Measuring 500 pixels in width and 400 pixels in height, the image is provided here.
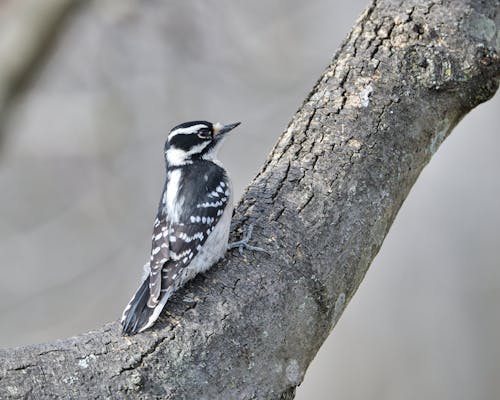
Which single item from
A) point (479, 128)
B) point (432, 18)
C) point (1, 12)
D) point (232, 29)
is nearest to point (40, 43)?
point (1, 12)

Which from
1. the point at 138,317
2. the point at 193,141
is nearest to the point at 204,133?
the point at 193,141

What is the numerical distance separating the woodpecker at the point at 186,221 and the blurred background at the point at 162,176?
2.18 metres

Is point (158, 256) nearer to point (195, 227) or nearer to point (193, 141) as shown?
point (195, 227)

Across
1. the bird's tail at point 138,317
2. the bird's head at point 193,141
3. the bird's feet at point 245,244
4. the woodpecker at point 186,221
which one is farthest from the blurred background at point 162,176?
the bird's tail at point 138,317

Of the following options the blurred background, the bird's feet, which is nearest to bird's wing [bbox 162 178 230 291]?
the bird's feet

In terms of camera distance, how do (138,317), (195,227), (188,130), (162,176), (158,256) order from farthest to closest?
(162,176) < (188,130) < (195,227) < (158,256) < (138,317)

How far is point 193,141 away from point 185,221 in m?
0.90

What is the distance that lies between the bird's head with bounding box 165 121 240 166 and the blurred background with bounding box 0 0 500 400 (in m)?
2.08

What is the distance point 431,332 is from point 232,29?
407 centimetres

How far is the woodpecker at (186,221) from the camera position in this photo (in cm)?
401

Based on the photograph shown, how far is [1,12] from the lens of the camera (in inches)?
295

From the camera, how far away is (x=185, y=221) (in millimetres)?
4797

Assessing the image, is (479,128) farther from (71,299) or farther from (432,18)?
(71,299)

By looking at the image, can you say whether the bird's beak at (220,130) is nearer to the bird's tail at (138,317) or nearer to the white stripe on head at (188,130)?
the white stripe on head at (188,130)
